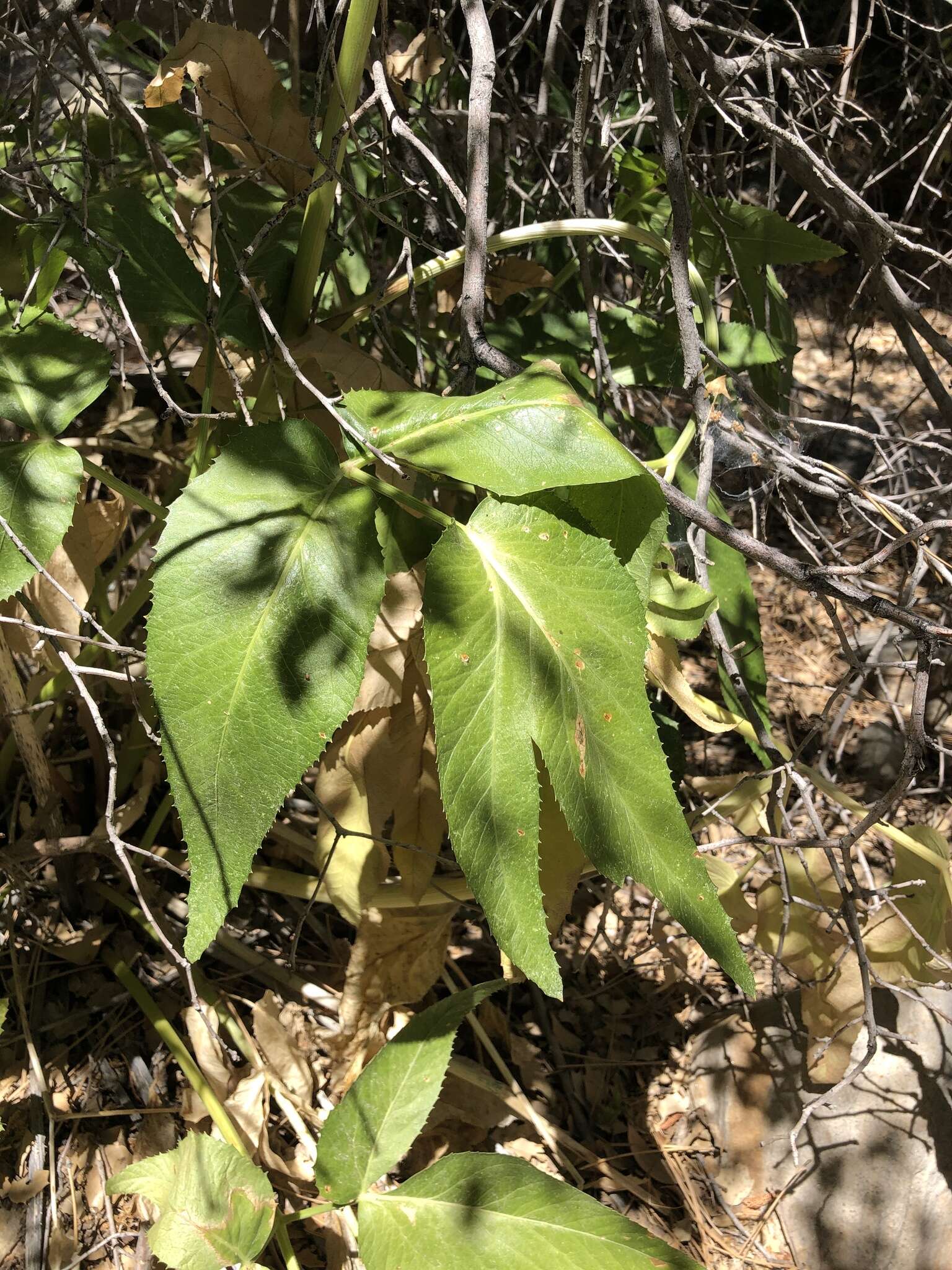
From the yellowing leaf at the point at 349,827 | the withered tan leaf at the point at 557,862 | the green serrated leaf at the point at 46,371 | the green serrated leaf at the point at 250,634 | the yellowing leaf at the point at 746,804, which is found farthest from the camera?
the yellowing leaf at the point at 746,804

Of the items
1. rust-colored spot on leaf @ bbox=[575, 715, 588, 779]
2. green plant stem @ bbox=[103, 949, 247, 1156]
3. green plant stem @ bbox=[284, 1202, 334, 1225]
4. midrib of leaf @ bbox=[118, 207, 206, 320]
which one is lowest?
green plant stem @ bbox=[103, 949, 247, 1156]

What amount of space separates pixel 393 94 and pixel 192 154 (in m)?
0.33

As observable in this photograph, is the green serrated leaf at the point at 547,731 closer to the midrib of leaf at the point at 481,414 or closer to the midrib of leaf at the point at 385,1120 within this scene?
the midrib of leaf at the point at 481,414

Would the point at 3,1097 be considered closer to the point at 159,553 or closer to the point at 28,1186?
the point at 28,1186

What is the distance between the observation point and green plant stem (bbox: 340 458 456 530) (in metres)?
0.85

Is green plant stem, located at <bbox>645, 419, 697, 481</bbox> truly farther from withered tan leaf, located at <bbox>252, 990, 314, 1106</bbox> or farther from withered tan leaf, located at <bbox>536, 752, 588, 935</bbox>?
withered tan leaf, located at <bbox>252, 990, 314, 1106</bbox>

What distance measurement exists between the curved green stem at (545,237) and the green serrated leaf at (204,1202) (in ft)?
2.92

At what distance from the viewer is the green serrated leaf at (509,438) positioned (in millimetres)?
783

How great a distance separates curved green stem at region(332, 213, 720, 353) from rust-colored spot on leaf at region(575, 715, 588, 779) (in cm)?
52

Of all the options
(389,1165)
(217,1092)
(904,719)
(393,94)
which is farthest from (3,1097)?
(904,719)

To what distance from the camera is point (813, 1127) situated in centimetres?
153

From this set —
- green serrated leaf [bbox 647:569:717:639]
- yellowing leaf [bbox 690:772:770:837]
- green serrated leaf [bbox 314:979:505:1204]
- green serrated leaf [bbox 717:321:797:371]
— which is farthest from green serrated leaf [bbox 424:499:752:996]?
green serrated leaf [bbox 717:321:797:371]

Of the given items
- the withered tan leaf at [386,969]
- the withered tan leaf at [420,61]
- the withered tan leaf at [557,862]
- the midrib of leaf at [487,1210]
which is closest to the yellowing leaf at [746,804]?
the withered tan leaf at [557,862]

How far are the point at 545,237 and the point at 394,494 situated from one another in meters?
0.46
